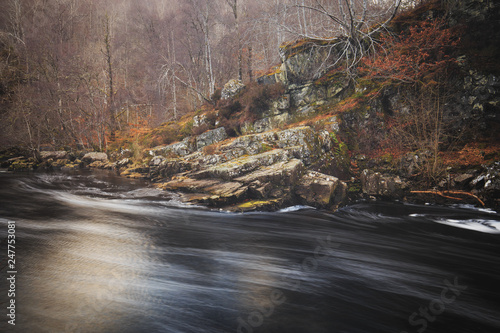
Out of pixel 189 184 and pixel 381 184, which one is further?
pixel 189 184

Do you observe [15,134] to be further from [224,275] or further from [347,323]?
[347,323]

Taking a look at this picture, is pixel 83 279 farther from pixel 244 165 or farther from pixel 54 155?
pixel 54 155

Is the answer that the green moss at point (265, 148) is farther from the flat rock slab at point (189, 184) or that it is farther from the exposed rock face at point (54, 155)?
the exposed rock face at point (54, 155)

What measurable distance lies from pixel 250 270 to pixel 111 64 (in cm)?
2568

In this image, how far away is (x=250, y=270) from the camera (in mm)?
4125

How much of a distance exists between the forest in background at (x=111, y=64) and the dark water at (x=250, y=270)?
12649 mm

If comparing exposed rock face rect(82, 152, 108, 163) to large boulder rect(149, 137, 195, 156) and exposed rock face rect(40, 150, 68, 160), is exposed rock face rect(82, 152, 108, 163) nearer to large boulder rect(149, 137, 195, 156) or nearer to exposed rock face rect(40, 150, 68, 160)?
exposed rock face rect(40, 150, 68, 160)

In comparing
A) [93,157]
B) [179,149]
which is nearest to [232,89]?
[179,149]

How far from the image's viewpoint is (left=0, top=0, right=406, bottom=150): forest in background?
57.6 feet

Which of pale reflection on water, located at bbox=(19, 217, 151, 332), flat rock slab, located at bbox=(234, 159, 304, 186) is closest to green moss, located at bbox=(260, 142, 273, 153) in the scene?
flat rock slab, located at bbox=(234, 159, 304, 186)

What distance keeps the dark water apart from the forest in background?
41.5ft

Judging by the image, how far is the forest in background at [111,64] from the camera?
17.6 meters

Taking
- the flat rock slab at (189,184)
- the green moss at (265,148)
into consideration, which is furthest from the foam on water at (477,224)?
the flat rock slab at (189,184)

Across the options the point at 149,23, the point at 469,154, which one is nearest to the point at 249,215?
the point at 469,154
